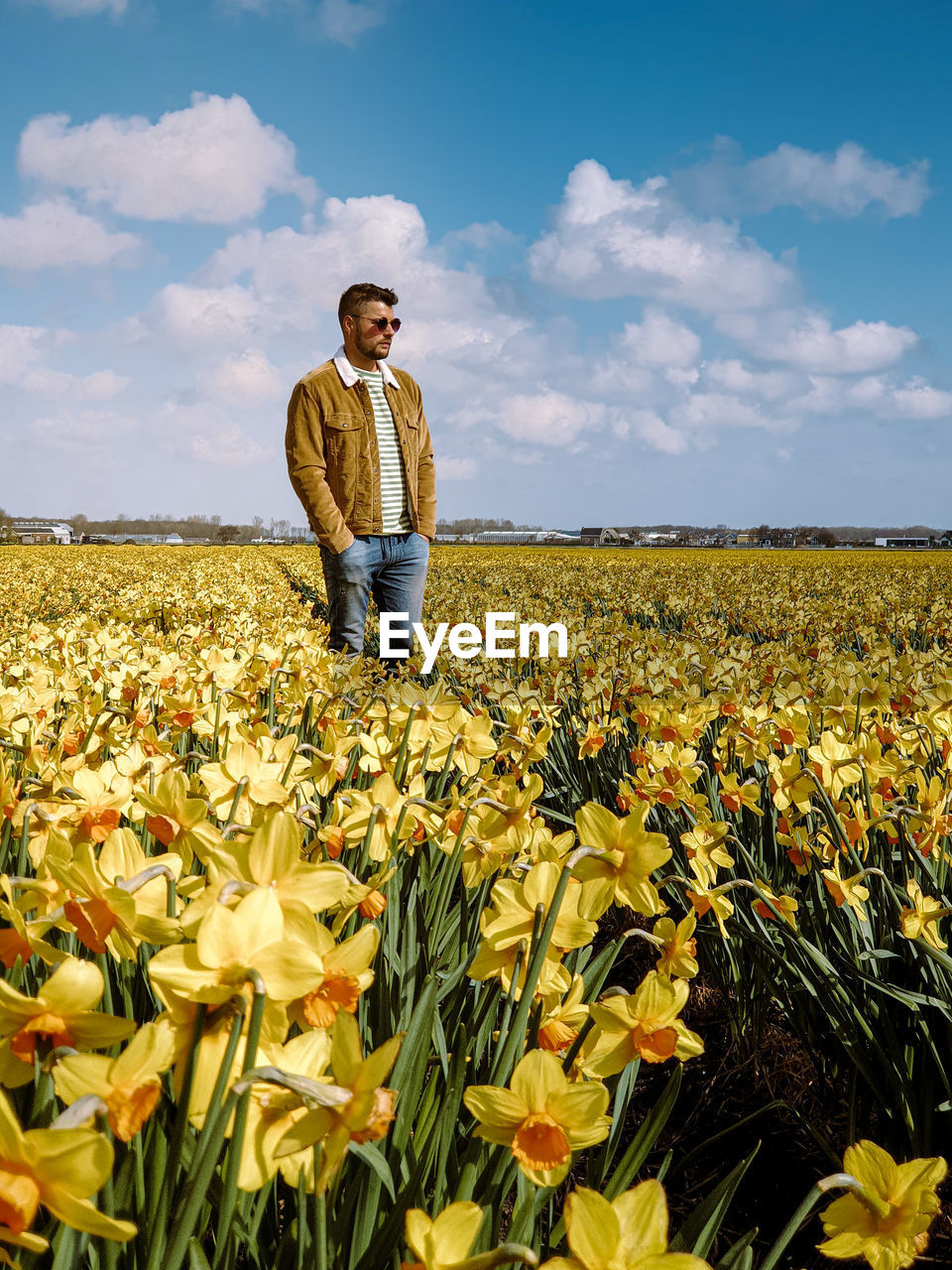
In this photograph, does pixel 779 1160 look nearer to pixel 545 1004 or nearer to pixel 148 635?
pixel 545 1004

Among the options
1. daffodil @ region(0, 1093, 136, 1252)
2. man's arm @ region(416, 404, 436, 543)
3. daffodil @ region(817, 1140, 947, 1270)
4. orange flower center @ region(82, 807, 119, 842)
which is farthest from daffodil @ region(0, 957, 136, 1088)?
Result: man's arm @ region(416, 404, 436, 543)

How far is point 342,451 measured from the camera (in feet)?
16.3

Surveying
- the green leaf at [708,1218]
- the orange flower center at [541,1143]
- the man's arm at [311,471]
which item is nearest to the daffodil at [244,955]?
the orange flower center at [541,1143]

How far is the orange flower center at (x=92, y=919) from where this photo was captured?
2.43 feet

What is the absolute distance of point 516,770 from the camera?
1586 mm

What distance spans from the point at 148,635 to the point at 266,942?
459 centimetres

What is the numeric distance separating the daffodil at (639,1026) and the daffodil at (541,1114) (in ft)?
0.41

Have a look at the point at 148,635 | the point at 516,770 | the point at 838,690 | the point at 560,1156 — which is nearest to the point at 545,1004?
the point at 560,1156

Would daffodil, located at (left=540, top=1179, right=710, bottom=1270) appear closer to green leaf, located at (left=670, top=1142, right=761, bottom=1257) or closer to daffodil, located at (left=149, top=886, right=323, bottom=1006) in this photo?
daffodil, located at (left=149, top=886, right=323, bottom=1006)

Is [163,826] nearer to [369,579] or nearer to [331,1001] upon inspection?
[331,1001]

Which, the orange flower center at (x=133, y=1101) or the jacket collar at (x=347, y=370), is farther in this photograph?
the jacket collar at (x=347, y=370)

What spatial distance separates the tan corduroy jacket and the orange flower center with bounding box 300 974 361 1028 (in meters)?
4.20

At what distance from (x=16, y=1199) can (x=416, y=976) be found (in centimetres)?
92

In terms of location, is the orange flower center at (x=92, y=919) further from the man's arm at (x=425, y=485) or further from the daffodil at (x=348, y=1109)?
the man's arm at (x=425, y=485)
